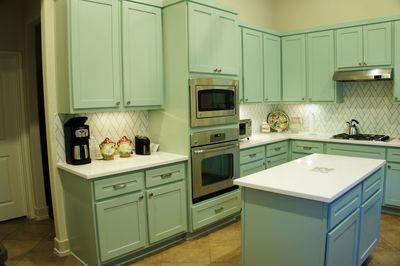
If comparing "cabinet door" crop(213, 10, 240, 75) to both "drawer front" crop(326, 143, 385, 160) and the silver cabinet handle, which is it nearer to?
the silver cabinet handle

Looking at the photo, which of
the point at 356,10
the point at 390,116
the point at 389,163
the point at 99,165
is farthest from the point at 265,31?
the point at 99,165

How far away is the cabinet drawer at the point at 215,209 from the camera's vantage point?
11.8 feet

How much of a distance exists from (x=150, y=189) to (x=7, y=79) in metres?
2.53

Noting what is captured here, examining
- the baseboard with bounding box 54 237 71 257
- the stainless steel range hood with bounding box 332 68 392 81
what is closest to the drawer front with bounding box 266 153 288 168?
the stainless steel range hood with bounding box 332 68 392 81

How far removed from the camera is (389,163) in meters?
4.18

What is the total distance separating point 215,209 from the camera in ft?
12.5

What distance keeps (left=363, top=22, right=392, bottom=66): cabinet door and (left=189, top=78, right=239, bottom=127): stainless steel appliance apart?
6.28 ft

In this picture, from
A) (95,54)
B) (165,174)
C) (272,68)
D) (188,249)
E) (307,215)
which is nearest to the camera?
(307,215)

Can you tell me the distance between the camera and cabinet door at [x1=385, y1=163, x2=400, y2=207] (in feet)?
13.6

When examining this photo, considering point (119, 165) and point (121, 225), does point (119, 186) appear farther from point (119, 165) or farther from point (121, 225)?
point (121, 225)

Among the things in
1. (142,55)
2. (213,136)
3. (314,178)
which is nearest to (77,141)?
(142,55)

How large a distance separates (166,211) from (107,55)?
1.59 meters

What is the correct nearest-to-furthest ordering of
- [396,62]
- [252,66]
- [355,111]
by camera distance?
[396,62], [252,66], [355,111]

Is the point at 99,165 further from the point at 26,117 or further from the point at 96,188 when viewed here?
the point at 26,117
